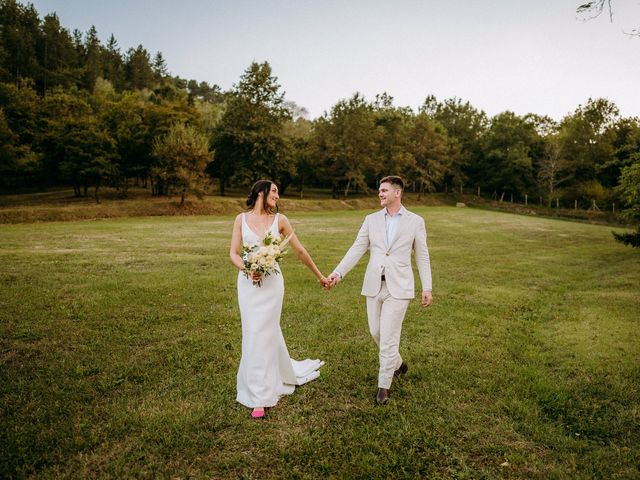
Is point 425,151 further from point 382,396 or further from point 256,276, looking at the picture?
point 256,276

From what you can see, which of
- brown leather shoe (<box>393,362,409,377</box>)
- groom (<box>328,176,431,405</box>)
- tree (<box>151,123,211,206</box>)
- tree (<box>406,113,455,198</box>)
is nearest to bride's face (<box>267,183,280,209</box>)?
groom (<box>328,176,431,405</box>)

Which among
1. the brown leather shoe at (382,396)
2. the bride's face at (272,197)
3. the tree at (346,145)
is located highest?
the tree at (346,145)

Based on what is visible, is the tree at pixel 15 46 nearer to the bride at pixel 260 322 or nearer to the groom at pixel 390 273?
the bride at pixel 260 322

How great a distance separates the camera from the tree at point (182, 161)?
138 feet

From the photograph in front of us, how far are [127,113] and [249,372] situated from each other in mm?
57812

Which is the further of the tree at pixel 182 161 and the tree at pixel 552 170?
the tree at pixel 552 170

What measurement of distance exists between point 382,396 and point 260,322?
6.89 ft

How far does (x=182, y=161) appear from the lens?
42.3 meters

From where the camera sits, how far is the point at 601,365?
722cm

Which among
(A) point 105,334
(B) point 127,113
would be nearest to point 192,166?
(B) point 127,113

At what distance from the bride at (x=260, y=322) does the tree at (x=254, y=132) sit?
5178cm

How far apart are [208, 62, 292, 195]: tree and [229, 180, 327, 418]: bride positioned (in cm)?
5178

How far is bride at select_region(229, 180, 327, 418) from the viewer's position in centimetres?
559

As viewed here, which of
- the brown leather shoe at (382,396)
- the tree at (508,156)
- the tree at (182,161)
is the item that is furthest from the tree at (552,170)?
the brown leather shoe at (382,396)
